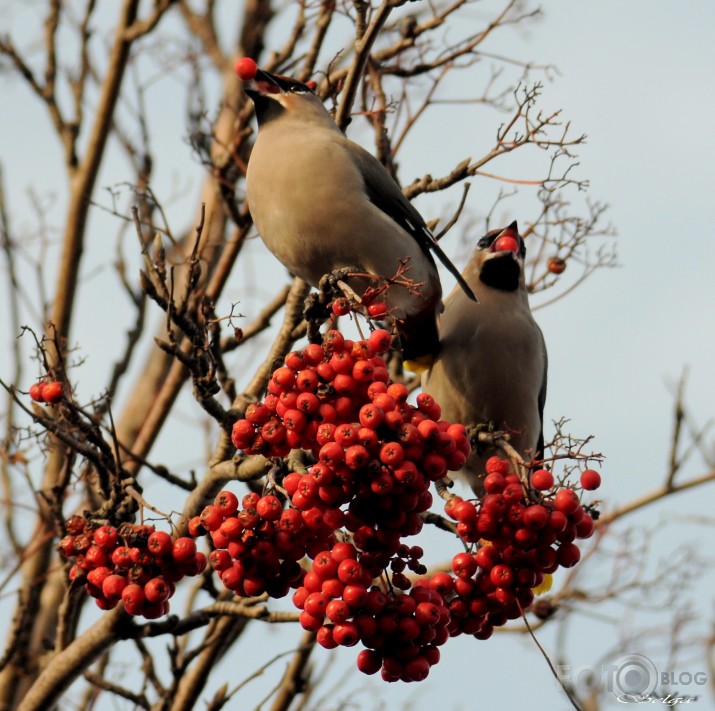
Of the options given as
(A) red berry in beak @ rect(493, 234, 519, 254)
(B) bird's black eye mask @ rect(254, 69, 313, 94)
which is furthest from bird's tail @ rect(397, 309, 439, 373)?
(B) bird's black eye mask @ rect(254, 69, 313, 94)

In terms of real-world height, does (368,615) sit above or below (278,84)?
below

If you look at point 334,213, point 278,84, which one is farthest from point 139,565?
point 278,84

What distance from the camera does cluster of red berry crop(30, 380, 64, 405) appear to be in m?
3.41

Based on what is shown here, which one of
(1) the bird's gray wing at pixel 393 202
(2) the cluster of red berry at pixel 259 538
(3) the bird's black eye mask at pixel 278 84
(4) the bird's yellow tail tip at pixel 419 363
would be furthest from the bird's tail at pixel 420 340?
(2) the cluster of red berry at pixel 259 538

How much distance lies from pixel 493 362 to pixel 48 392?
1935mm

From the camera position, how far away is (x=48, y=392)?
3414 mm

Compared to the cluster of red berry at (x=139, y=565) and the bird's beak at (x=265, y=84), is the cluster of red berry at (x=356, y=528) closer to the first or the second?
the cluster of red berry at (x=139, y=565)

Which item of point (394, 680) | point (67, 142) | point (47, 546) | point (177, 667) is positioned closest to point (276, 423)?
point (394, 680)

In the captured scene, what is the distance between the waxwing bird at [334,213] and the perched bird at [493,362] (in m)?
0.16

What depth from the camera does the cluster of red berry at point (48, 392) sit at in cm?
341

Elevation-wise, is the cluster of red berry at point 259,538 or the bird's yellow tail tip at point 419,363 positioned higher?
the bird's yellow tail tip at point 419,363

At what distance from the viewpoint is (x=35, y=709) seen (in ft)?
13.2

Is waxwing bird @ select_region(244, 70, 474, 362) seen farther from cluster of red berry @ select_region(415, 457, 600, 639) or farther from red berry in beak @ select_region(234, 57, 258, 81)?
cluster of red berry @ select_region(415, 457, 600, 639)

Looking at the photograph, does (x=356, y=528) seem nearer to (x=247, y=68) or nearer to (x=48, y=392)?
(x=48, y=392)
